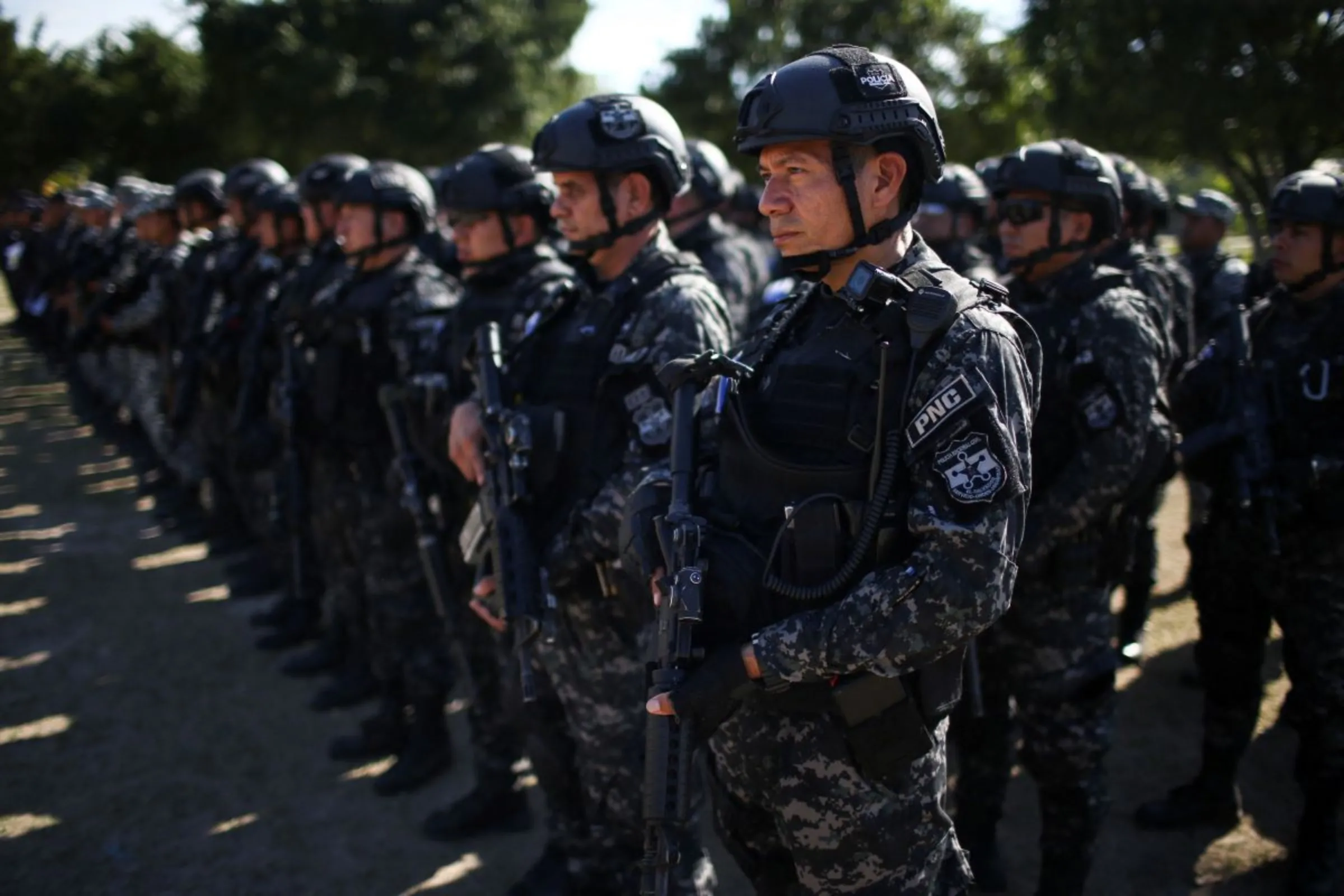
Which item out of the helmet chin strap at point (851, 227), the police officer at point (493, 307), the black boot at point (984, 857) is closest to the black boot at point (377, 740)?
the police officer at point (493, 307)

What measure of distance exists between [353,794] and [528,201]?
274cm

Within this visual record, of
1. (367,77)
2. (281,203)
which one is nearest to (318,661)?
(281,203)

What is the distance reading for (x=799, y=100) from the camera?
7.47 ft

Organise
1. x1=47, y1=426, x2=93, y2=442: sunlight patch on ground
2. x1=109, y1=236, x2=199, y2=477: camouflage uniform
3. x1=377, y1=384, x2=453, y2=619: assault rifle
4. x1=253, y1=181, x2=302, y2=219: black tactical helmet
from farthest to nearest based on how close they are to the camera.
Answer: x1=47, y1=426, x2=93, y2=442: sunlight patch on ground < x1=109, y1=236, x2=199, y2=477: camouflage uniform < x1=253, y1=181, x2=302, y2=219: black tactical helmet < x1=377, y1=384, x2=453, y2=619: assault rifle

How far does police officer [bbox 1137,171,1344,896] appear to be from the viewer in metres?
3.86

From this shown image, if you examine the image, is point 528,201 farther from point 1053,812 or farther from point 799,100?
point 1053,812

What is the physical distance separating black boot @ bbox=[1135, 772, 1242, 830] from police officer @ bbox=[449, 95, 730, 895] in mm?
2097

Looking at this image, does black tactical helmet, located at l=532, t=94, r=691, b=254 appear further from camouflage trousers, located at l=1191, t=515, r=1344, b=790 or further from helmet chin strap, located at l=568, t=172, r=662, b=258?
camouflage trousers, located at l=1191, t=515, r=1344, b=790

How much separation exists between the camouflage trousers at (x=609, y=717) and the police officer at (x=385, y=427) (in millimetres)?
1678

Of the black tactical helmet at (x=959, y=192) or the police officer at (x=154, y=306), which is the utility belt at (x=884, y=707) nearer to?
the black tactical helmet at (x=959, y=192)

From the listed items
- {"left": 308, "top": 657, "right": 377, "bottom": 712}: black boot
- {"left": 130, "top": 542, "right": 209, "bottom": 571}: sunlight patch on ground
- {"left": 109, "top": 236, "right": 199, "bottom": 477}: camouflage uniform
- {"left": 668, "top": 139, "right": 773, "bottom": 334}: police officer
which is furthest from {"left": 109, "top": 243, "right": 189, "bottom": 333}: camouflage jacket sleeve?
{"left": 668, "top": 139, "right": 773, "bottom": 334}: police officer

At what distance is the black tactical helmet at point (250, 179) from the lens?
766 cm

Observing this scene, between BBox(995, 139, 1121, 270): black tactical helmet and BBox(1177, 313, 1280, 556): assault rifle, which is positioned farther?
BBox(1177, 313, 1280, 556): assault rifle

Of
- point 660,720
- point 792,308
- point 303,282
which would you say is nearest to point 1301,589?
point 792,308
